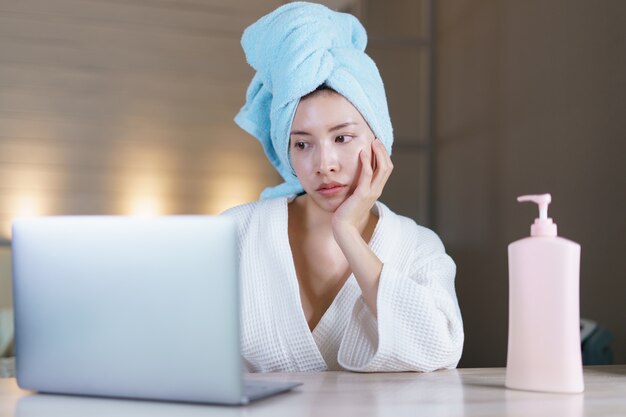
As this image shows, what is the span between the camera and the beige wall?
249cm

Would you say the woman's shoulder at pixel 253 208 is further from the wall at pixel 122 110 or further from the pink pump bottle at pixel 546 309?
the wall at pixel 122 110

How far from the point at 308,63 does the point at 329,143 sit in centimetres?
14

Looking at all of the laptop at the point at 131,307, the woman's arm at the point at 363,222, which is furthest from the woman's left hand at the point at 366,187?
the laptop at the point at 131,307

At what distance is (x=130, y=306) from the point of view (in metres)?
0.71

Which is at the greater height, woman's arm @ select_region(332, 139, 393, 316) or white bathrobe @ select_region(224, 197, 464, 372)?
woman's arm @ select_region(332, 139, 393, 316)

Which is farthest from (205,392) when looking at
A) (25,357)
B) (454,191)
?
(454,191)

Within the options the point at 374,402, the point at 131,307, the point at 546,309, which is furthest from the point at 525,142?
the point at 131,307

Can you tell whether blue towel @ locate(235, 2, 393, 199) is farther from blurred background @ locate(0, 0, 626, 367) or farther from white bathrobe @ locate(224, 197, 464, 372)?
blurred background @ locate(0, 0, 626, 367)

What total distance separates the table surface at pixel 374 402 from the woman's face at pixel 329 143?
1.60ft

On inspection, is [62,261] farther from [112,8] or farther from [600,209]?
[112,8]

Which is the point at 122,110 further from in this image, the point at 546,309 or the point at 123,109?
the point at 546,309

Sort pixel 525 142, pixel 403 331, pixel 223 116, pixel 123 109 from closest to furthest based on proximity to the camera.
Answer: pixel 403 331 → pixel 525 142 → pixel 123 109 → pixel 223 116

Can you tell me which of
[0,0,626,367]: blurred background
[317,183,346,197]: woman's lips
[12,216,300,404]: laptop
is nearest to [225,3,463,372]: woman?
[317,183,346,197]: woman's lips

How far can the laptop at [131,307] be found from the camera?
69 cm
